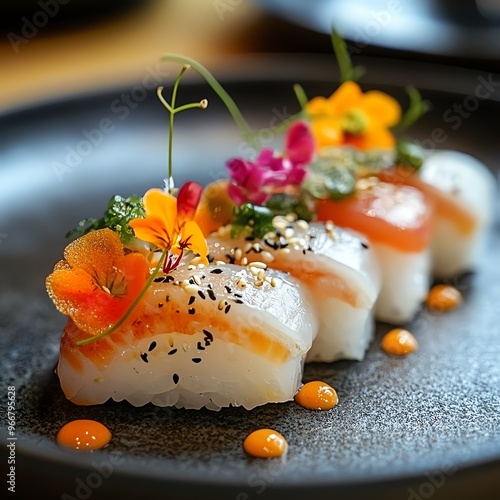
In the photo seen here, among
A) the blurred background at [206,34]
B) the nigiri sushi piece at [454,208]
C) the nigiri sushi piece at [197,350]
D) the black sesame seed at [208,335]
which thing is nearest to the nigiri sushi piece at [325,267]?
the nigiri sushi piece at [197,350]

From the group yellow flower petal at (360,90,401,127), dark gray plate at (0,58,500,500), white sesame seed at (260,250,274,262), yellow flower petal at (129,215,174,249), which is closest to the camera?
dark gray plate at (0,58,500,500)

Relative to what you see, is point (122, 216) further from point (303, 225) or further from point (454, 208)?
point (454, 208)

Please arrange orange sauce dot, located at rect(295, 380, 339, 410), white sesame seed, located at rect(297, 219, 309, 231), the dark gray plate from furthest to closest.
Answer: white sesame seed, located at rect(297, 219, 309, 231) < orange sauce dot, located at rect(295, 380, 339, 410) < the dark gray plate

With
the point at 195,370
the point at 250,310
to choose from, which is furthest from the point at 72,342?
the point at 250,310

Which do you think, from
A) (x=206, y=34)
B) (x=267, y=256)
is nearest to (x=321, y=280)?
Answer: (x=267, y=256)

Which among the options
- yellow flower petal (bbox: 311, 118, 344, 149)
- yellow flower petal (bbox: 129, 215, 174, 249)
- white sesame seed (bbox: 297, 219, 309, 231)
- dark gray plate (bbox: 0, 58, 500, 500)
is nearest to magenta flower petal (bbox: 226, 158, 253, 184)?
white sesame seed (bbox: 297, 219, 309, 231)

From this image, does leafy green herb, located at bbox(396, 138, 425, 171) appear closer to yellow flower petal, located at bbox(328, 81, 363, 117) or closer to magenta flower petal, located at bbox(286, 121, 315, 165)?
yellow flower petal, located at bbox(328, 81, 363, 117)

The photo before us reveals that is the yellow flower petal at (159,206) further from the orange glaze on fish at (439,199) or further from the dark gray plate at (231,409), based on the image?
the orange glaze on fish at (439,199)
